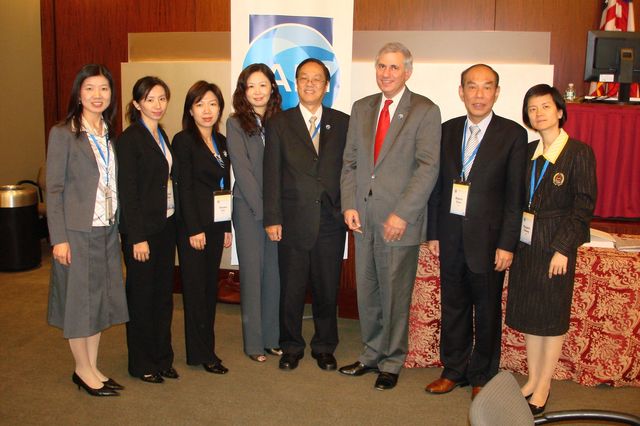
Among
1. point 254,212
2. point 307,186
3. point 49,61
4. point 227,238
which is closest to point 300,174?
point 307,186

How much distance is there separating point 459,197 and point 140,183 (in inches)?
63.6

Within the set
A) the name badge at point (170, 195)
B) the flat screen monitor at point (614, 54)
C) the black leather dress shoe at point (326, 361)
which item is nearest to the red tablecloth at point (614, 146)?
the flat screen monitor at point (614, 54)

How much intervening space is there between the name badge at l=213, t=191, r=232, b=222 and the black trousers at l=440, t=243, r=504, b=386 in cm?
121

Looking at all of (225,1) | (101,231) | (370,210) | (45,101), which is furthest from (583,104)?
(45,101)

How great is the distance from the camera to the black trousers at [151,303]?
3.14 metres

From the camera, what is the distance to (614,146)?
445cm

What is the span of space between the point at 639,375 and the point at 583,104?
2.07 m

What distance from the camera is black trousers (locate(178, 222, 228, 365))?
3.30 metres

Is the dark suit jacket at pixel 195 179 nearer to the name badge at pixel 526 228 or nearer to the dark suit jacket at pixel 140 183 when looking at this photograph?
the dark suit jacket at pixel 140 183

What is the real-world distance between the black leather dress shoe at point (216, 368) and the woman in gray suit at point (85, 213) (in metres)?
0.64

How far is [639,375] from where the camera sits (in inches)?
131

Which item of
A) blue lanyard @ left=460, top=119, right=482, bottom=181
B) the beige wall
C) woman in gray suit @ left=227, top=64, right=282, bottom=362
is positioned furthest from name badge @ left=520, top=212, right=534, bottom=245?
the beige wall

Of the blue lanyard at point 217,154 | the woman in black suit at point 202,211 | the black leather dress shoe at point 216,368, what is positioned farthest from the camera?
the black leather dress shoe at point 216,368

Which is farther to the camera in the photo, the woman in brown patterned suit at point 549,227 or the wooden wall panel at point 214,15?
the wooden wall panel at point 214,15
